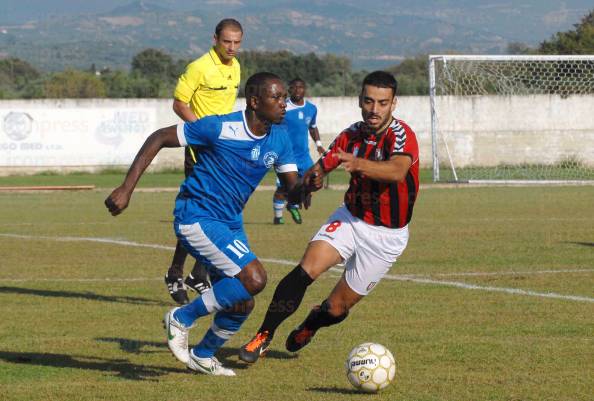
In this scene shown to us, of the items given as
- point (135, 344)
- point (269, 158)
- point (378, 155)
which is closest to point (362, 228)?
point (378, 155)

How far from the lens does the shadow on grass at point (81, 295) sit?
1065cm

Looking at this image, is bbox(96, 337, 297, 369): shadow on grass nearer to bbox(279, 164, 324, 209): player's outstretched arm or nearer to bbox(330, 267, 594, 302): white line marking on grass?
bbox(279, 164, 324, 209): player's outstretched arm

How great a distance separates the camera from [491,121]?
37.2 metres

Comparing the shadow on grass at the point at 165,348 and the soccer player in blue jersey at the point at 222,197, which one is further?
the shadow on grass at the point at 165,348

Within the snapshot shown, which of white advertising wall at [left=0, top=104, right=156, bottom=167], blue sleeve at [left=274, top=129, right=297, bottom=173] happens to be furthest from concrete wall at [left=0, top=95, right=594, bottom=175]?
blue sleeve at [left=274, top=129, right=297, bottom=173]

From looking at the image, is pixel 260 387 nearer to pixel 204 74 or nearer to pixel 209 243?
pixel 209 243

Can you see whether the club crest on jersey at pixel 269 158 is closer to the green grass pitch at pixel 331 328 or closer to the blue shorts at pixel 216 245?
the blue shorts at pixel 216 245

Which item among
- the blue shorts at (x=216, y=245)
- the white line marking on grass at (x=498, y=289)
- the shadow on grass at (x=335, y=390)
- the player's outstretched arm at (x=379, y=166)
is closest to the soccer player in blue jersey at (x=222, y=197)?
the blue shorts at (x=216, y=245)

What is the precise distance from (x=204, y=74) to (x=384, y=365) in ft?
15.5

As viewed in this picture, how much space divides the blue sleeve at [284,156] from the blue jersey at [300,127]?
10.2m

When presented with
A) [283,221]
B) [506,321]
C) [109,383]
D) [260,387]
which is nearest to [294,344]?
[260,387]

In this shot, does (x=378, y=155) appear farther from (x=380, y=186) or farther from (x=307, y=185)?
(x=307, y=185)

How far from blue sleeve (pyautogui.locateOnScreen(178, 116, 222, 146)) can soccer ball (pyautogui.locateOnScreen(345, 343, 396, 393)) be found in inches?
65.7

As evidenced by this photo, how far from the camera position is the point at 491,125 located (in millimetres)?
37188
